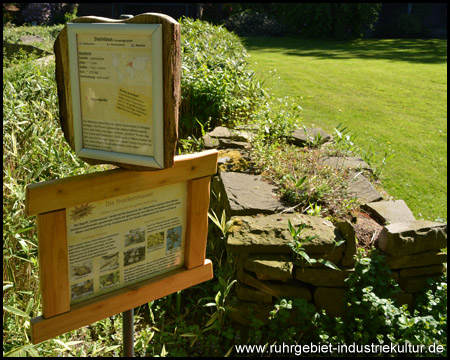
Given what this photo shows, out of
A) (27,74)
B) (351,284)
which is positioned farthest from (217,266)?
(27,74)

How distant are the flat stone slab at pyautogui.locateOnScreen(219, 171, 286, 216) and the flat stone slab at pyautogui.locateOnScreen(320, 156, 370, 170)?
29.0 inches

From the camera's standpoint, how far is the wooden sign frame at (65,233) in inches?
69.1

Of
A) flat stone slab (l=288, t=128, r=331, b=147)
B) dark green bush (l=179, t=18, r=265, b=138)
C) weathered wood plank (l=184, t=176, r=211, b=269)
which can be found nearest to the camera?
weathered wood plank (l=184, t=176, r=211, b=269)

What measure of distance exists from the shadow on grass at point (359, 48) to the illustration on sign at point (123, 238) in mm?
11320

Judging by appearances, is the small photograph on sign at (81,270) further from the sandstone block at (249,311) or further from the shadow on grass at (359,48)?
the shadow on grass at (359,48)

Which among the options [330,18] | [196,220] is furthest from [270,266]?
[330,18]

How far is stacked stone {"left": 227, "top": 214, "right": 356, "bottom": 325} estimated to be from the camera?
306cm

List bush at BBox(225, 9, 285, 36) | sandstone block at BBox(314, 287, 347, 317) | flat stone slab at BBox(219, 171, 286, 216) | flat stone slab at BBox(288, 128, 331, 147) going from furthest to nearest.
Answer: bush at BBox(225, 9, 285, 36) → flat stone slab at BBox(288, 128, 331, 147) → flat stone slab at BBox(219, 171, 286, 216) → sandstone block at BBox(314, 287, 347, 317)

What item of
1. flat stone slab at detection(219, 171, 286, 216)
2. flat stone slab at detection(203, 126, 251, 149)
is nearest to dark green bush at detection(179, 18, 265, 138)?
flat stone slab at detection(203, 126, 251, 149)

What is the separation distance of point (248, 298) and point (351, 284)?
67 cm

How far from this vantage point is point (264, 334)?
320 centimetres

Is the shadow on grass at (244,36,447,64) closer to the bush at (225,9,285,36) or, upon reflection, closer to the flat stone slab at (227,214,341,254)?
the bush at (225,9,285,36)

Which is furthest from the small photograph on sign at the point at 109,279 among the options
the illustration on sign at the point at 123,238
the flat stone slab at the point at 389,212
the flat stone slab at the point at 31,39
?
the flat stone slab at the point at 31,39

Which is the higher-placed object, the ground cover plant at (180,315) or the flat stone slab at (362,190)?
the flat stone slab at (362,190)
